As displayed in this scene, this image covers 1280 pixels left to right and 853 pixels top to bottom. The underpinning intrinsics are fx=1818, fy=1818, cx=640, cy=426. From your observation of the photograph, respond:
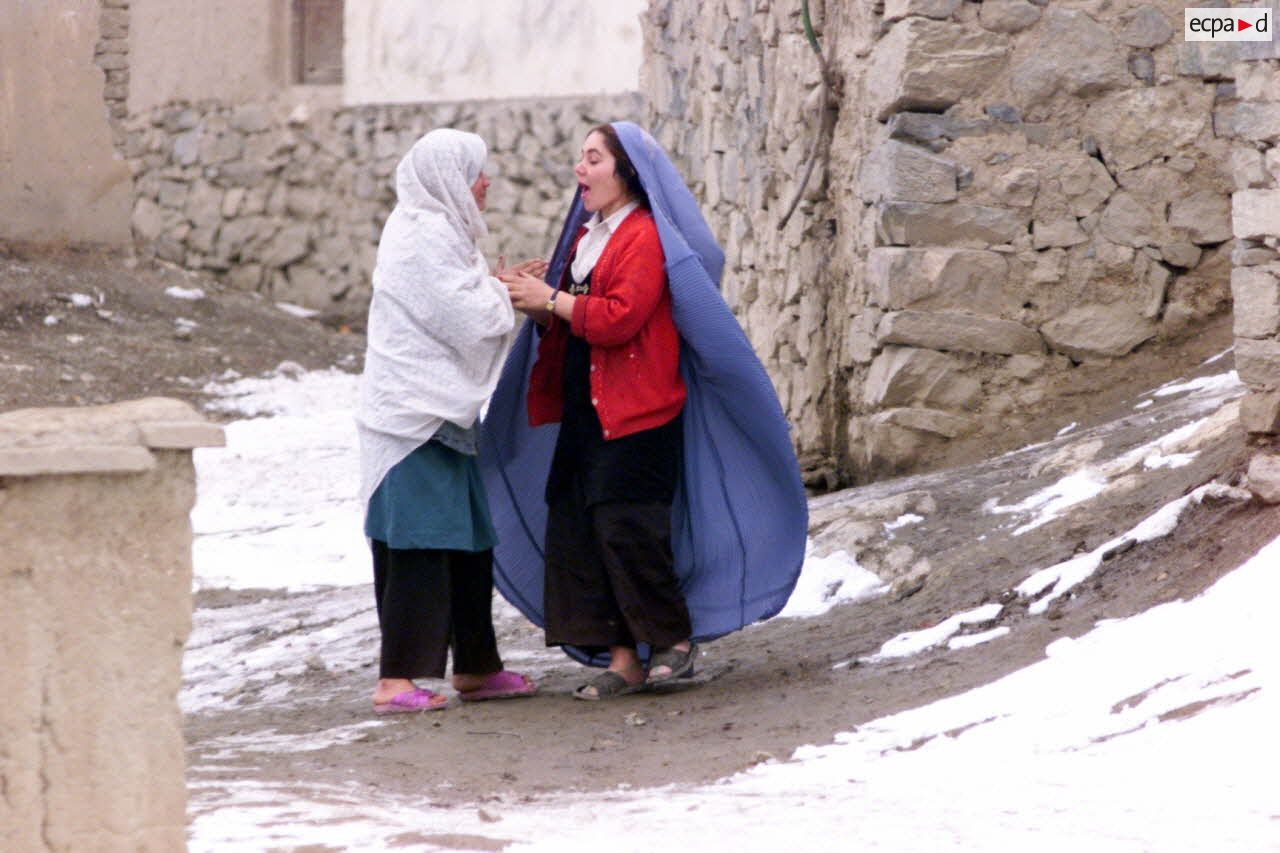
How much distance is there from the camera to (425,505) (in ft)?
14.6

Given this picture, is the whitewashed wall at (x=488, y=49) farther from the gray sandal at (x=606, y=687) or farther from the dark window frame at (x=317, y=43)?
the gray sandal at (x=606, y=687)

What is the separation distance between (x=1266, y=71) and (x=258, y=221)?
10270mm

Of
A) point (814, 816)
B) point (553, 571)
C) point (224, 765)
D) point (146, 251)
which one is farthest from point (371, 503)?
point (146, 251)

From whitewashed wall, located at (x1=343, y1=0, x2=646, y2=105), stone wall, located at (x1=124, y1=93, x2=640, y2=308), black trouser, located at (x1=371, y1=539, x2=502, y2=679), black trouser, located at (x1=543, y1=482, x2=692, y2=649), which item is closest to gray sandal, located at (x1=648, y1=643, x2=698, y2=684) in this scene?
black trouser, located at (x1=543, y1=482, x2=692, y2=649)

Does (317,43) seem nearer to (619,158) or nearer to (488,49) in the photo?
(488,49)

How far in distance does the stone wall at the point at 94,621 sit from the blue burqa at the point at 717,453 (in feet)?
6.60

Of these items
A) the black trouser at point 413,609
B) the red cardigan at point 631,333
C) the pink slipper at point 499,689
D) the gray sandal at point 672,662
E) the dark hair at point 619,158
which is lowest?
the pink slipper at point 499,689

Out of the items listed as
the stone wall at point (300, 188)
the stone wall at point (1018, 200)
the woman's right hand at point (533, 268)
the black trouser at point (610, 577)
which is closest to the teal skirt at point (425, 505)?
the black trouser at point (610, 577)

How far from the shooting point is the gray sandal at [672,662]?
4.52 meters

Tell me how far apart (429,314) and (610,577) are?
2.60ft

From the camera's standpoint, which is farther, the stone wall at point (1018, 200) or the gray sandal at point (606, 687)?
the stone wall at point (1018, 200)

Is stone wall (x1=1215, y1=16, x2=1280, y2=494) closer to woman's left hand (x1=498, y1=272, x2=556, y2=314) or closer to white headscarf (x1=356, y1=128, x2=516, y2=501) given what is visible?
woman's left hand (x1=498, y1=272, x2=556, y2=314)

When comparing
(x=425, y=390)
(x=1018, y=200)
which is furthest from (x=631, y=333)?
(x=1018, y=200)

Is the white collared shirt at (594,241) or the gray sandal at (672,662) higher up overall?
the white collared shirt at (594,241)
